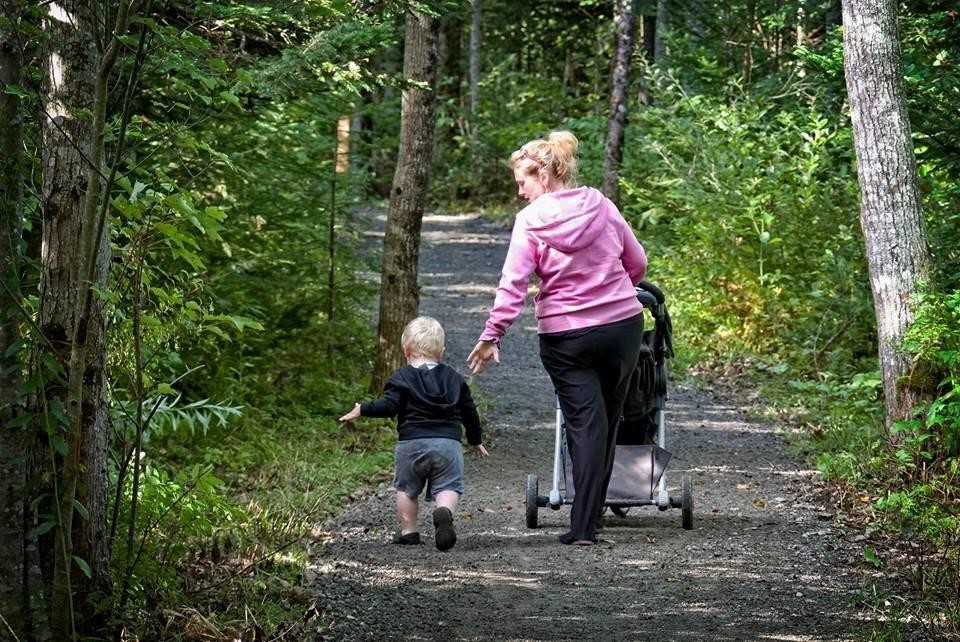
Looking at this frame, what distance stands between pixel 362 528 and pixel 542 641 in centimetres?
251

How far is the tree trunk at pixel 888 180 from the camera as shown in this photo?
28.3 feet

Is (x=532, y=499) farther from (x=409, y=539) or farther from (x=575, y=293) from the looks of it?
(x=575, y=293)

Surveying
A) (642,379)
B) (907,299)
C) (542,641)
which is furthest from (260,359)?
(542,641)

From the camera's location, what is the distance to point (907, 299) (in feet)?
28.2

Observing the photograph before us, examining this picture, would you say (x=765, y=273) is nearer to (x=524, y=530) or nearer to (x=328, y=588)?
(x=524, y=530)

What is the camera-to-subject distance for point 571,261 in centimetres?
655

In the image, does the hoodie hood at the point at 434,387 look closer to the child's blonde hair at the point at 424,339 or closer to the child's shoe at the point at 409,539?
the child's blonde hair at the point at 424,339

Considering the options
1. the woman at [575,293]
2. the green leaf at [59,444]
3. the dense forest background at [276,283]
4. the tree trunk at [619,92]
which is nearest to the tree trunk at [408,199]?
the dense forest background at [276,283]

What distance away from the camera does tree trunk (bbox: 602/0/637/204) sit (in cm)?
1858

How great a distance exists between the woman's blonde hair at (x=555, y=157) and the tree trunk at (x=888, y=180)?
3179 millimetres

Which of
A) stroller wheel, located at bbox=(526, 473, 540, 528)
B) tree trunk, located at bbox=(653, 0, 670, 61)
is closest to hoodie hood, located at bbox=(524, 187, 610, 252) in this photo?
stroller wheel, located at bbox=(526, 473, 540, 528)

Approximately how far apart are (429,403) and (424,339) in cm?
37

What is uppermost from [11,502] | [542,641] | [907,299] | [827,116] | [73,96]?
[827,116]

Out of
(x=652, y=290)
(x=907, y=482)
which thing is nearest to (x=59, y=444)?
(x=652, y=290)
